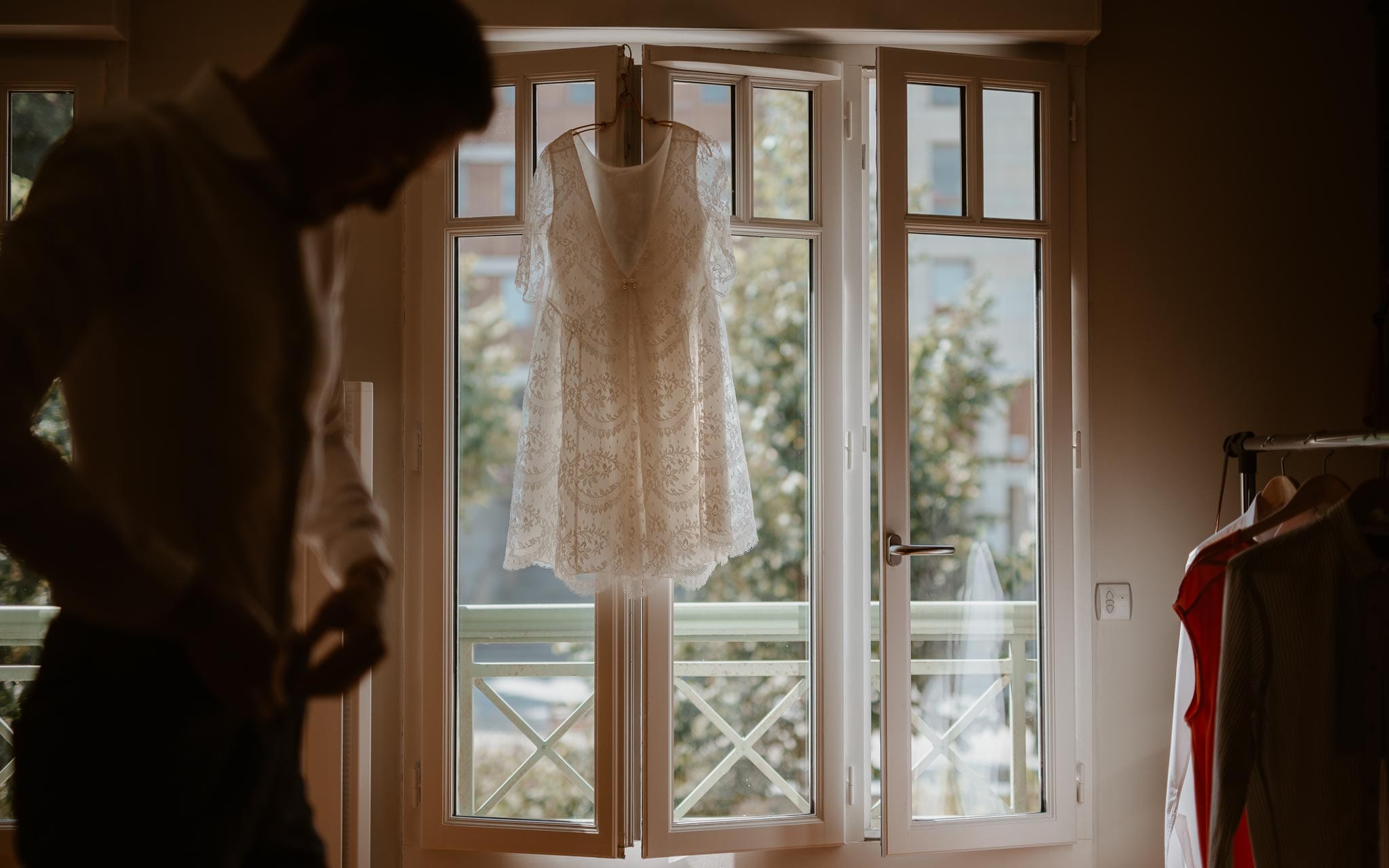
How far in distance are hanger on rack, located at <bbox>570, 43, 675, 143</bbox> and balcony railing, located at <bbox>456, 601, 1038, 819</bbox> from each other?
1159mm

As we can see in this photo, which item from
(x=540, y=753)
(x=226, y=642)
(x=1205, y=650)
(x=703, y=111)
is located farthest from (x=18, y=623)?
(x=1205, y=650)

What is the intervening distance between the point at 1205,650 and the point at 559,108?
74.5 inches

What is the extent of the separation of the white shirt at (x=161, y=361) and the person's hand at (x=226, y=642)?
1 centimetres

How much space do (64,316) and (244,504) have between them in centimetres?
15

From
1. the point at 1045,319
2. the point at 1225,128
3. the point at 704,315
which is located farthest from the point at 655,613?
the point at 1225,128

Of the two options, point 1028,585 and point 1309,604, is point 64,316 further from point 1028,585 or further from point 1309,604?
point 1028,585

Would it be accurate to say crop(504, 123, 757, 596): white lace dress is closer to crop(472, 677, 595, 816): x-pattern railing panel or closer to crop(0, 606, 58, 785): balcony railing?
crop(472, 677, 595, 816): x-pattern railing panel

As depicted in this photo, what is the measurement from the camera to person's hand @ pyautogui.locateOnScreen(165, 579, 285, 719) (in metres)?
0.55

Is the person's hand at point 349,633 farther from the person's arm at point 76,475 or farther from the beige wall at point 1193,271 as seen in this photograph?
the beige wall at point 1193,271

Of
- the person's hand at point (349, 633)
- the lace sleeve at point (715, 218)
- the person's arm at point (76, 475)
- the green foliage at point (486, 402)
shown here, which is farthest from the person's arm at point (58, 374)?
the green foliage at point (486, 402)

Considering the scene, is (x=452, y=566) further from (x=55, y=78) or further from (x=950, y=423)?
(x=55, y=78)

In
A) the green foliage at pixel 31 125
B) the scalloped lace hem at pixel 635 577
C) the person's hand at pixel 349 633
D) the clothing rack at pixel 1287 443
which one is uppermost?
the green foliage at pixel 31 125

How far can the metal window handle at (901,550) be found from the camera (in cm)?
231

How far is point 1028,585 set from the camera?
2438 millimetres
